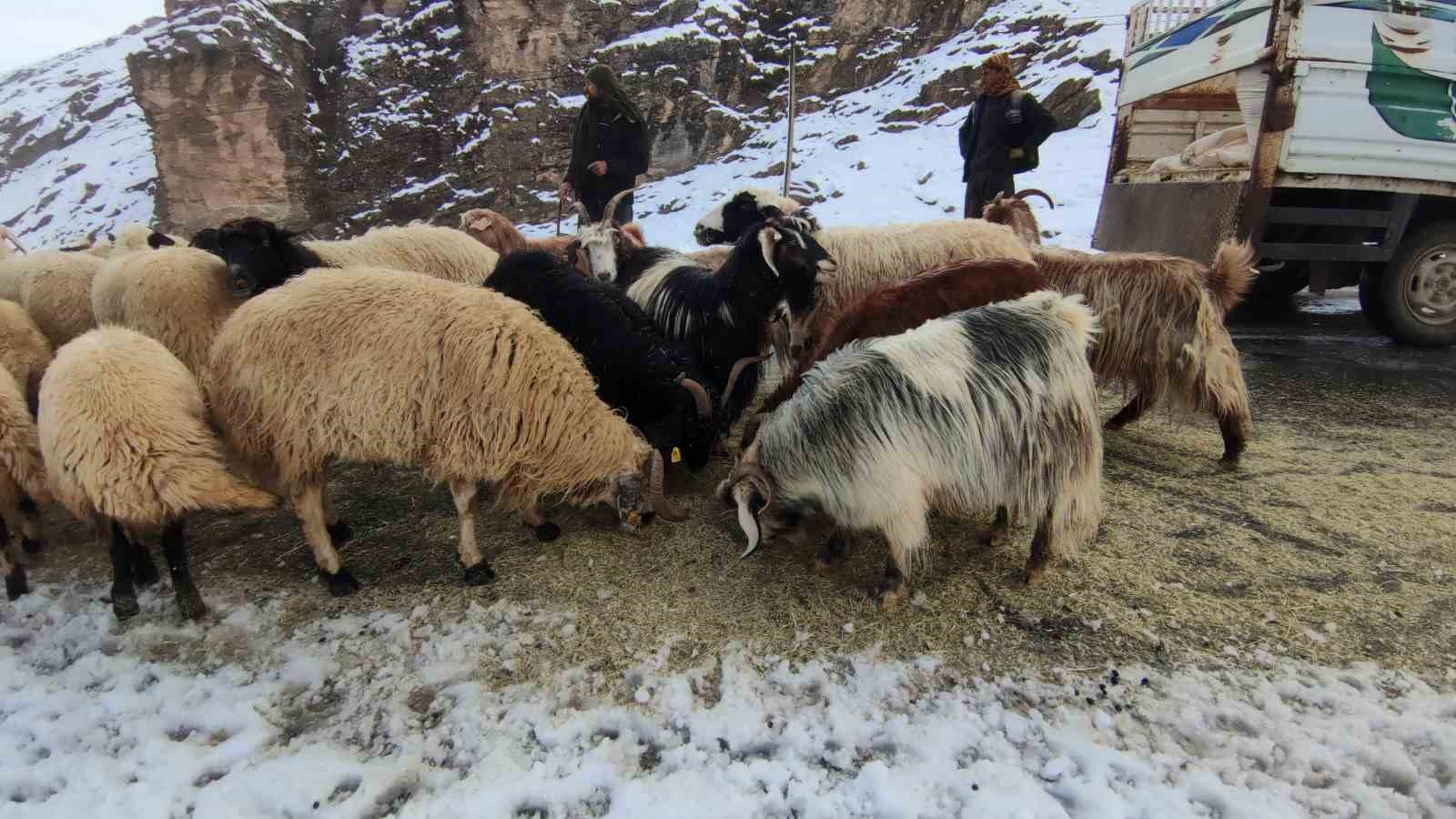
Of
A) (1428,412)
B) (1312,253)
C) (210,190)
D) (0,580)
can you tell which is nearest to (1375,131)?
(1312,253)

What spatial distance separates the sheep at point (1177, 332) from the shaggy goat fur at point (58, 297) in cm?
708

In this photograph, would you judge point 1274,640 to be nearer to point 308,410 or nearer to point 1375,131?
point 308,410

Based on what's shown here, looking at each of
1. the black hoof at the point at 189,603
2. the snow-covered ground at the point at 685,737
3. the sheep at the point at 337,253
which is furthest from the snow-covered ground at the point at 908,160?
the black hoof at the point at 189,603

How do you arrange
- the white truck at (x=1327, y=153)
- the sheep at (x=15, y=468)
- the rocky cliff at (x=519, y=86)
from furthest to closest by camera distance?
the rocky cliff at (x=519, y=86) < the white truck at (x=1327, y=153) < the sheep at (x=15, y=468)

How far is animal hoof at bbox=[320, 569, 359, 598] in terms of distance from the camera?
3119mm

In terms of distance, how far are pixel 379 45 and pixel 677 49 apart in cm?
1062

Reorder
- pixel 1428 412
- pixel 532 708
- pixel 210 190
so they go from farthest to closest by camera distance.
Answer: pixel 210 190
pixel 1428 412
pixel 532 708

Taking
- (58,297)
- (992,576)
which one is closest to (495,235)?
(58,297)

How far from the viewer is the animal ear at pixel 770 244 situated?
4426 mm

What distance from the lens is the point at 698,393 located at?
3.78 meters

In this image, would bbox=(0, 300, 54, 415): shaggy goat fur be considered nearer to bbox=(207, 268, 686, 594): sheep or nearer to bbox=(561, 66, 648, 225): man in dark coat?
bbox=(207, 268, 686, 594): sheep

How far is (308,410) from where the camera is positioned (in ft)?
9.63

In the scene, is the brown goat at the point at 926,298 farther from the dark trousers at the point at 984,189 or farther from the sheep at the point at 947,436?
the dark trousers at the point at 984,189

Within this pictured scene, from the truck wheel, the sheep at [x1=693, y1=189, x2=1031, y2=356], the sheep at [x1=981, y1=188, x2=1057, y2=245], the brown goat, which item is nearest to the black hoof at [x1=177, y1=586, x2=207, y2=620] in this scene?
the brown goat
